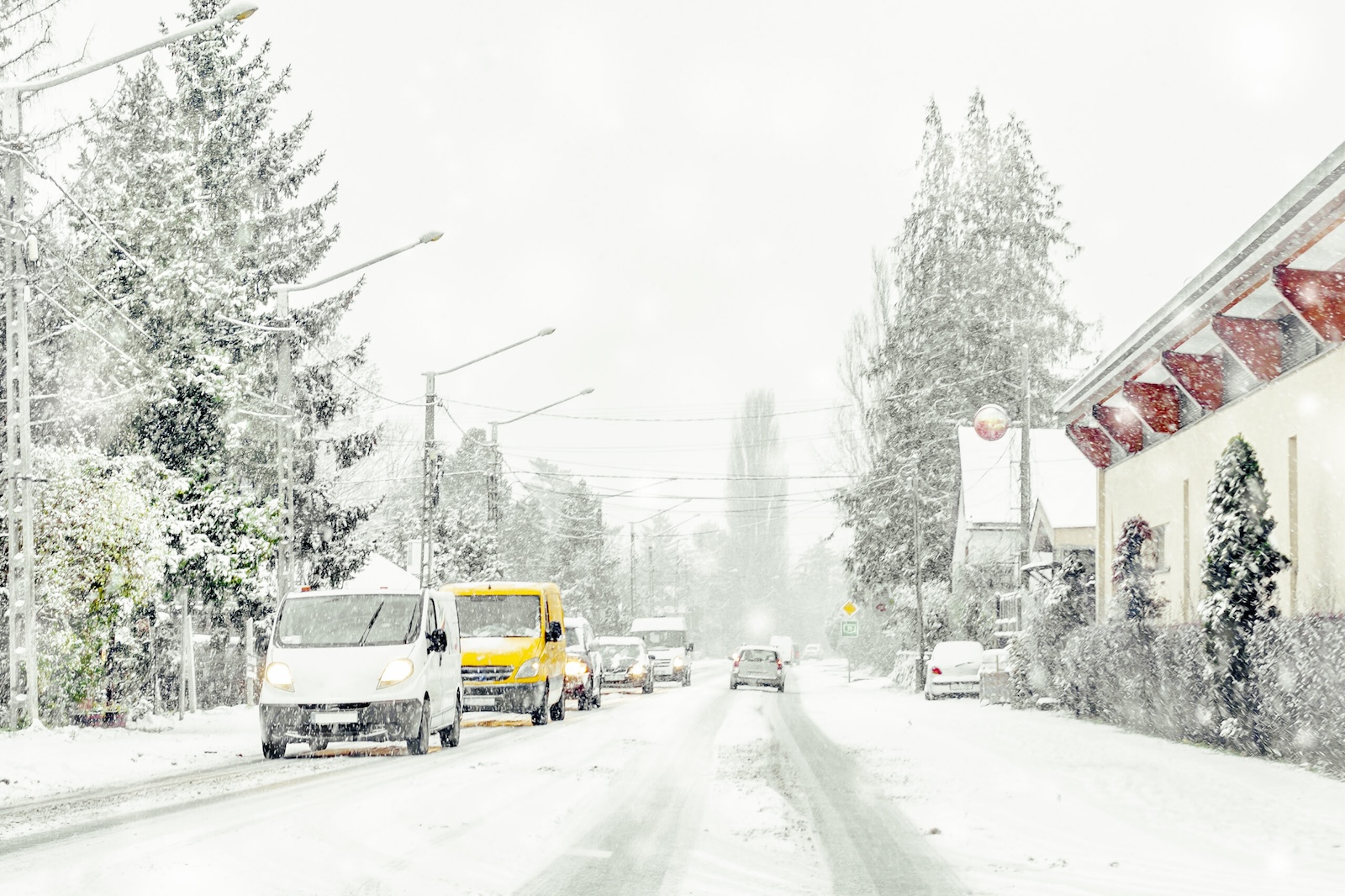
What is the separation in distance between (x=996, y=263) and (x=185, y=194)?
127ft

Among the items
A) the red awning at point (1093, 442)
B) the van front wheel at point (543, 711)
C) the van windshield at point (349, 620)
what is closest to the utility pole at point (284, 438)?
the van front wheel at point (543, 711)

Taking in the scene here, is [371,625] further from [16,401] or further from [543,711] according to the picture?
[543,711]

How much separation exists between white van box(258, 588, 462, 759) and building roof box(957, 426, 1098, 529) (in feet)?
100

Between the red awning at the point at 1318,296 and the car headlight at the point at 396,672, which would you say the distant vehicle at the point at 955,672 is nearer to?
the red awning at the point at 1318,296

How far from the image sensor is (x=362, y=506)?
36.0 m

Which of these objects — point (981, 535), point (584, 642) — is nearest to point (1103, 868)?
point (584, 642)

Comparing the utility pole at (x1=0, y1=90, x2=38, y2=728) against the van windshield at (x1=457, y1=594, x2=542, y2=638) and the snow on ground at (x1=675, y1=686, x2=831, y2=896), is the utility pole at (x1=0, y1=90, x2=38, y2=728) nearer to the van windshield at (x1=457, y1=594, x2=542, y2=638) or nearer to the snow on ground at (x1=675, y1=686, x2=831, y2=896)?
the van windshield at (x1=457, y1=594, x2=542, y2=638)

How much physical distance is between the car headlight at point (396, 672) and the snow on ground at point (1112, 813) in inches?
202

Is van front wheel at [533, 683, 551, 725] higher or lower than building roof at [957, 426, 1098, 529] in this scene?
lower

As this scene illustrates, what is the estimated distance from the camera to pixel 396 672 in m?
16.6

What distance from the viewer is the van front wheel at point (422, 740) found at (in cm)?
1688

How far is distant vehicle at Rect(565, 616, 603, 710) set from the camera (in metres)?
30.5

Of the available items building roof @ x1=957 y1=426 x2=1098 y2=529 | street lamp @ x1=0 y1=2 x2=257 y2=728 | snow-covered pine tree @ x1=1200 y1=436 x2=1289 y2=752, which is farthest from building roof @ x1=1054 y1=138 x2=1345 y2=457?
building roof @ x1=957 y1=426 x2=1098 y2=529

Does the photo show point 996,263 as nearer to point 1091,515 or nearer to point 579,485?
point 1091,515
